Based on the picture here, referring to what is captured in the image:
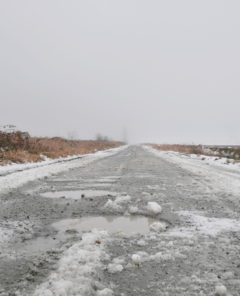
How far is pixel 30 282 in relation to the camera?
71.8 inches

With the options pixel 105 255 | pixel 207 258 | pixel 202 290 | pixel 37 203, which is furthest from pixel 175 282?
pixel 37 203

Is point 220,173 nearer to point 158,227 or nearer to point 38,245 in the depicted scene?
point 158,227

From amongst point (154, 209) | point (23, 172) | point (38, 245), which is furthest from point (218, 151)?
point (38, 245)

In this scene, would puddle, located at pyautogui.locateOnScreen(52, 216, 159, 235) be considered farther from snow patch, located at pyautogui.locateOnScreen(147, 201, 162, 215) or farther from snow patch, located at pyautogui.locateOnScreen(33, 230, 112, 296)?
snow patch, located at pyautogui.locateOnScreen(33, 230, 112, 296)

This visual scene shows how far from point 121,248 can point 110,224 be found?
0.90 m

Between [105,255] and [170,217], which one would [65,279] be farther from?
[170,217]

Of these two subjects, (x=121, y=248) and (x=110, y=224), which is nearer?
(x=121, y=248)

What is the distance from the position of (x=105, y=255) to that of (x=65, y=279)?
20.0 inches

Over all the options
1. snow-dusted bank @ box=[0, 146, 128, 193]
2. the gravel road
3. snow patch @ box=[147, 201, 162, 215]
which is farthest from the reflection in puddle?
snow-dusted bank @ box=[0, 146, 128, 193]

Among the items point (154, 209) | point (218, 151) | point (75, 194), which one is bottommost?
point (75, 194)

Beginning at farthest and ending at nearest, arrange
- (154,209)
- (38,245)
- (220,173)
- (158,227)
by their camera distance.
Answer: (220,173)
(154,209)
(158,227)
(38,245)

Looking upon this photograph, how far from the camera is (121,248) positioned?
2.46m

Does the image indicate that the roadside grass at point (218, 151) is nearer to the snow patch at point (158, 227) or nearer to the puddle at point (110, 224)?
the puddle at point (110, 224)

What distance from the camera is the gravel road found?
178 cm
